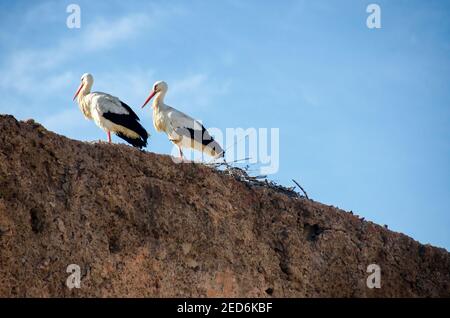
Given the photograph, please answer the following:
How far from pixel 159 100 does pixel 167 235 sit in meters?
5.32

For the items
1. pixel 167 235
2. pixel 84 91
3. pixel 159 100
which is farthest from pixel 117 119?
pixel 167 235

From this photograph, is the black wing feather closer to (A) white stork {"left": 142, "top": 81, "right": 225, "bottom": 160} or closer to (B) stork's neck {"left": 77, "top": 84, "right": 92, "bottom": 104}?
(A) white stork {"left": 142, "top": 81, "right": 225, "bottom": 160}

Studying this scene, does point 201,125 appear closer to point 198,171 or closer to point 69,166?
point 198,171

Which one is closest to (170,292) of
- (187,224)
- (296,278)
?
(187,224)

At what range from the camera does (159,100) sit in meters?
14.0

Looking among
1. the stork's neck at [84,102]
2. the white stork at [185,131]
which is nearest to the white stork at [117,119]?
the stork's neck at [84,102]

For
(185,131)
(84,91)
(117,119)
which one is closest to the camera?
(117,119)

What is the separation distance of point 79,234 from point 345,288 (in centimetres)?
289

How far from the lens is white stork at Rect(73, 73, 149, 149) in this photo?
13.0 meters

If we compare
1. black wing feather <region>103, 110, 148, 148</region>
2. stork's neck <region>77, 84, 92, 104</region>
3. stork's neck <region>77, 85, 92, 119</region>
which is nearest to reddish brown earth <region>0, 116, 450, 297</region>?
black wing feather <region>103, 110, 148, 148</region>

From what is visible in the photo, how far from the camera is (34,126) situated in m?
8.79

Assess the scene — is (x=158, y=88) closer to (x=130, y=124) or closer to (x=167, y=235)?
A: (x=130, y=124)
